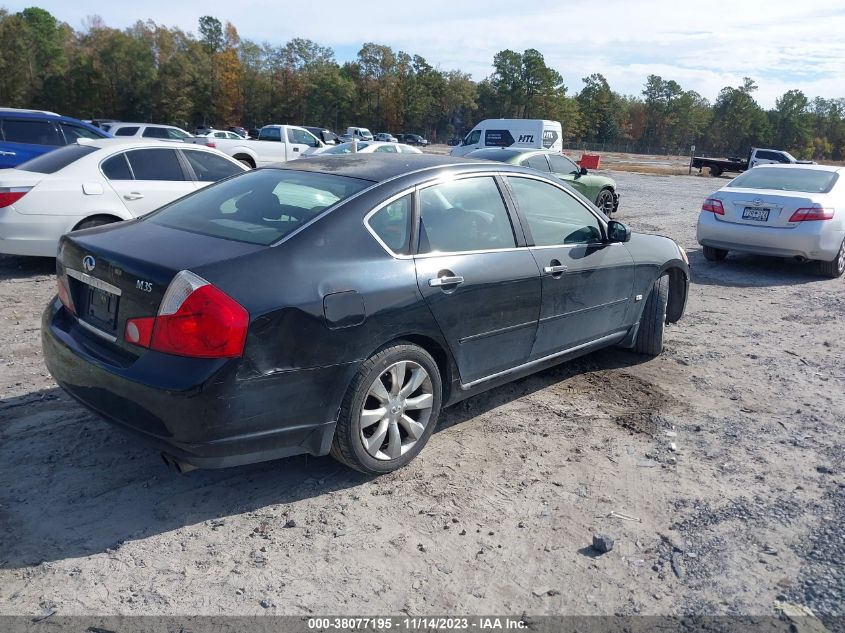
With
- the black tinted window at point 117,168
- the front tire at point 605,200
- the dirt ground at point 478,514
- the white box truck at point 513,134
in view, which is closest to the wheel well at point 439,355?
the dirt ground at point 478,514

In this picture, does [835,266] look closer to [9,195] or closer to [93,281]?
[93,281]

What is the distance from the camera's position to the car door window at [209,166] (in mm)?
8445

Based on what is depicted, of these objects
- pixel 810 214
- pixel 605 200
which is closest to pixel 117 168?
pixel 810 214

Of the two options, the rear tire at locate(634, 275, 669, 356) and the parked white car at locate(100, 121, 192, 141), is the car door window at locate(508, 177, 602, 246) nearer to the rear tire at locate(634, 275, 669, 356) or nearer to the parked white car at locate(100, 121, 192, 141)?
the rear tire at locate(634, 275, 669, 356)

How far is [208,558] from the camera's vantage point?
3.02 m

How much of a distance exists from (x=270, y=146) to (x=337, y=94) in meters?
72.7

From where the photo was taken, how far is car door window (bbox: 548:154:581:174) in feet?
45.2

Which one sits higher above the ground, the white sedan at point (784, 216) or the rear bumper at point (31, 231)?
the white sedan at point (784, 216)

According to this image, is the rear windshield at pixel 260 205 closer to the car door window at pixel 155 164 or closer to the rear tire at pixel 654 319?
the rear tire at pixel 654 319

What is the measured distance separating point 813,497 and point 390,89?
324 ft

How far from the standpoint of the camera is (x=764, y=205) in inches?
372

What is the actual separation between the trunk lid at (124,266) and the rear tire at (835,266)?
9.20 m

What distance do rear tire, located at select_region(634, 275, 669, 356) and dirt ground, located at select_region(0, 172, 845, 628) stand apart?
1.78ft

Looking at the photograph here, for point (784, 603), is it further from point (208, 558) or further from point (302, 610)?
point (208, 558)
